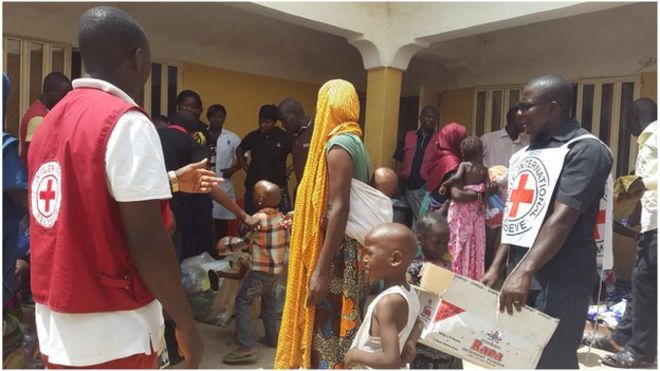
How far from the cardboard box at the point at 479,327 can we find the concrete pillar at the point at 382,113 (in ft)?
13.7

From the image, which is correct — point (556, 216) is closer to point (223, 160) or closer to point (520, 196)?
point (520, 196)

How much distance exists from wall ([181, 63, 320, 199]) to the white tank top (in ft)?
17.2

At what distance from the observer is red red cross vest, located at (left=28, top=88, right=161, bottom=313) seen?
141 centimetres

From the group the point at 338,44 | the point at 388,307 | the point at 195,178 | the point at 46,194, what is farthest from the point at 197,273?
the point at 338,44

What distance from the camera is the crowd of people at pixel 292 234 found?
1445mm

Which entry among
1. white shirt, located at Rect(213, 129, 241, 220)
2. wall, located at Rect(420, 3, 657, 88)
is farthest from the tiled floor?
wall, located at Rect(420, 3, 657, 88)

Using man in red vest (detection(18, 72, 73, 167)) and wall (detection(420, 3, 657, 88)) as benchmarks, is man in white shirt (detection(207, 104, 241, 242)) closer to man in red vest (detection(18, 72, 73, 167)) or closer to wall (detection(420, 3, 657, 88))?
man in red vest (detection(18, 72, 73, 167))

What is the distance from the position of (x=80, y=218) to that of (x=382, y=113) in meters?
5.06

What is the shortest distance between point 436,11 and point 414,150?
152cm

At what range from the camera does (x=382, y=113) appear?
626 cm

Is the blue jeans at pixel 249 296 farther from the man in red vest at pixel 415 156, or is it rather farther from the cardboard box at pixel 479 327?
the man in red vest at pixel 415 156

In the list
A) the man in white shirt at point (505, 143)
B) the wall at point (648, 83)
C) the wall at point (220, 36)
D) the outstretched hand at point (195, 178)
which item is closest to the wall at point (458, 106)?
the man in white shirt at point (505, 143)

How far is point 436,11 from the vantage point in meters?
5.76

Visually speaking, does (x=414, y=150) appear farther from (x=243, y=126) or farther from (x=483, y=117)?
(x=243, y=126)
